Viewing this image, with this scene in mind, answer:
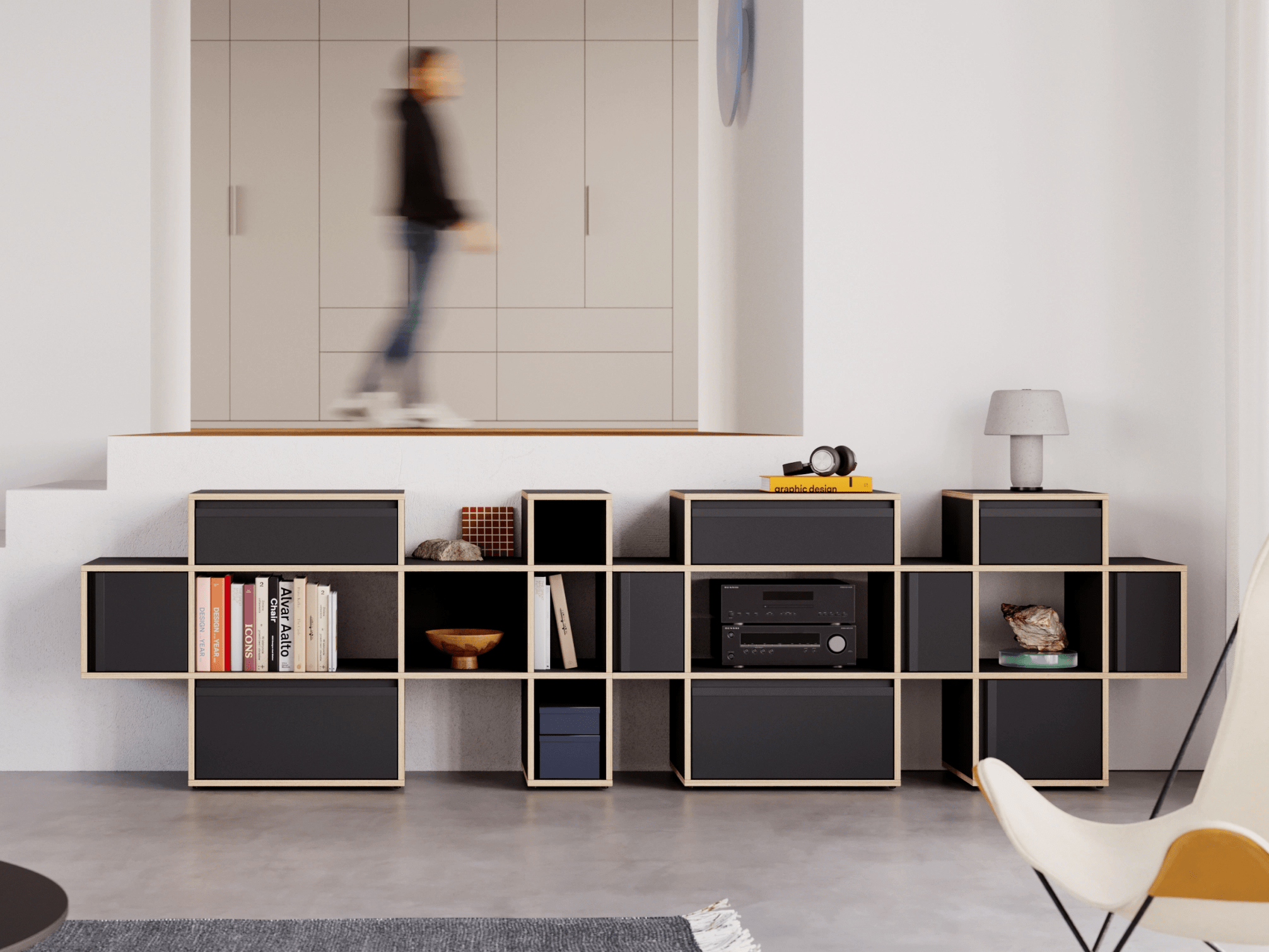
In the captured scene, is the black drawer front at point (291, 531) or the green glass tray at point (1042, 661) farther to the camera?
the green glass tray at point (1042, 661)

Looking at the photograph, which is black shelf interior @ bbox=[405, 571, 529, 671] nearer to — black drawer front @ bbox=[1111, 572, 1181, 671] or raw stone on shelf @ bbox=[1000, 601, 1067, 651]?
raw stone on shelf @ bbox=[1000, 601, 1067, 651]

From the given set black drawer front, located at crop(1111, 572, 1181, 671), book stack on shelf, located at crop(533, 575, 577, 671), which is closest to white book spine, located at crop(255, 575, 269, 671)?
book stack on shelf, located at crop(533, 575, 577, 671)

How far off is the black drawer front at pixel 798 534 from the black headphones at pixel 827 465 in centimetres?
10

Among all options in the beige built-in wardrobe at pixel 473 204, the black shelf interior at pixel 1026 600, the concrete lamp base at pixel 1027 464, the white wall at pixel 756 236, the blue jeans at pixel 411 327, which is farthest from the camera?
the blue jeans at pixel 411 327

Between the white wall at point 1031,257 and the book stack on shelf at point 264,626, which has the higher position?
the white wall at point 1031,257

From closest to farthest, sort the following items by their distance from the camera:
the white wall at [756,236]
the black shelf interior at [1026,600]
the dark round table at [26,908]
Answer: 1. the dark round table at [26,908]
2. the black shelf interior at [1026,600]
3. the white wall at [756,236]

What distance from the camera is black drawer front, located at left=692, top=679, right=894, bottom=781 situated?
13.3 feet

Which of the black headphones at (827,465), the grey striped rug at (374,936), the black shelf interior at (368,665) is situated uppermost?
the black headphones at (827,465)

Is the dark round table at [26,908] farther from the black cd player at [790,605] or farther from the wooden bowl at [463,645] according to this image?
the black cd player at [790,605]

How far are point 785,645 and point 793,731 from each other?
0.92 ft

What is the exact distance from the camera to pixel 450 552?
412 cm

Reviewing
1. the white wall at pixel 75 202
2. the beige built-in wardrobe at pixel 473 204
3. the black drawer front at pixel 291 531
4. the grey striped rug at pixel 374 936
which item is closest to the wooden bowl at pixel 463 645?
the black drawer front at pixel 291 531

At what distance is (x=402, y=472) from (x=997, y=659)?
217 cm

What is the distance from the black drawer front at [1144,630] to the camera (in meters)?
4.10
